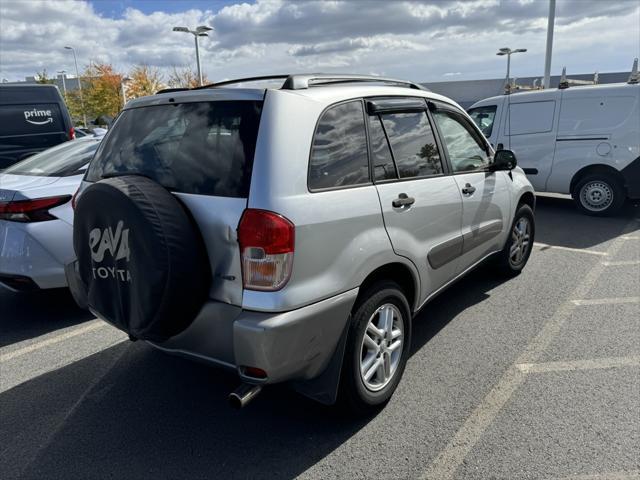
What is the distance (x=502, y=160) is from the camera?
13.8ft

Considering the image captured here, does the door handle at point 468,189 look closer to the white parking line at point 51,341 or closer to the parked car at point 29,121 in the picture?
the white parking line at point 51,341

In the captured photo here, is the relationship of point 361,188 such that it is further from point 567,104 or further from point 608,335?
point 567,104

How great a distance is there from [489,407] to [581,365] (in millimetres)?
918

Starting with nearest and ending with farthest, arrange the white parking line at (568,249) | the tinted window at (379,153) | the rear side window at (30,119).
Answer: the tinted window at (379,153) < the white parking line at (568,249) < the rear side window at (30,119)

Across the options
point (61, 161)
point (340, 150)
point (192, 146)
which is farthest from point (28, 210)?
point (340, 150)

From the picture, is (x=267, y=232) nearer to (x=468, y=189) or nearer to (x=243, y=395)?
(x=243, y=395)

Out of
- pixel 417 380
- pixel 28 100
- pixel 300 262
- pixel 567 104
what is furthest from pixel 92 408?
pixel 567 104

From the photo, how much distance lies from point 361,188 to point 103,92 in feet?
141

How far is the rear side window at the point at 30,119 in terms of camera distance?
7426mm

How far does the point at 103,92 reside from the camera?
39.8m

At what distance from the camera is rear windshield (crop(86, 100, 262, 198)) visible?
90.4 inches

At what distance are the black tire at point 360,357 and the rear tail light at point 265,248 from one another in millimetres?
592

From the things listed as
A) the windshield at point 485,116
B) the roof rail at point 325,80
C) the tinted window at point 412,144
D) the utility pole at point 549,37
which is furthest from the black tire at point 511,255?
the utility pole at point 549,37

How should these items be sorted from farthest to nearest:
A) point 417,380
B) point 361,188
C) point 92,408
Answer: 1. point 417,380
2. point 92,408
3. point 361,188
